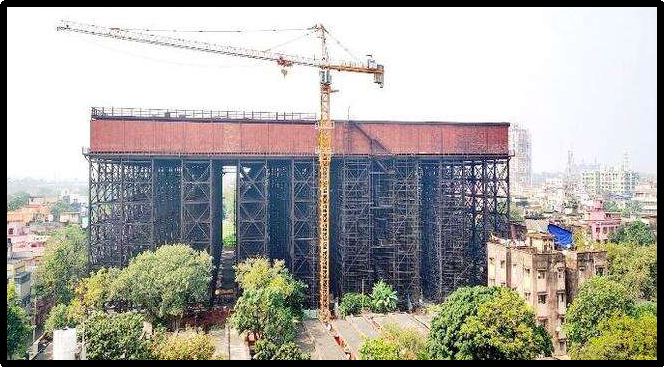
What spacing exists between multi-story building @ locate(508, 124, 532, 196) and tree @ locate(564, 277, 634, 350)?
398ft

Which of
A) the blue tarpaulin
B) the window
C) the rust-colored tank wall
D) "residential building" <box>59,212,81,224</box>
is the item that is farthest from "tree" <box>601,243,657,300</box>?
"residential building" <box>59,212,81,224</box>

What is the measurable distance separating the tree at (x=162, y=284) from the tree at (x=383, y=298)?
12770 millimetres

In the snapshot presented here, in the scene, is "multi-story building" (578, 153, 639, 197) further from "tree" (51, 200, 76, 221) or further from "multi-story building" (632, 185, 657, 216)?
"tree" (51, 200, 76, 221)

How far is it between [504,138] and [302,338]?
23.7 m

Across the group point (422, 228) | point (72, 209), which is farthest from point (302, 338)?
point (72, 209)

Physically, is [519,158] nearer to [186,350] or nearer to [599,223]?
[599,223]

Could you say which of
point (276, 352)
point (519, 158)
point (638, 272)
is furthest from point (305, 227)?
point (519, 158)

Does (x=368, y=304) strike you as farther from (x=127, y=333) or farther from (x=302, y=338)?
(x=127, y=333)

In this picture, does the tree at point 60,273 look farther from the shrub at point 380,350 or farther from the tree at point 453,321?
the tree at point 453,321

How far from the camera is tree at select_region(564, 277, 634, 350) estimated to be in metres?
26.2

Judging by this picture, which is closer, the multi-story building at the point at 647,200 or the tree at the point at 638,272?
the tree at the point at 638,272

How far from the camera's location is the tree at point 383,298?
1492 inches

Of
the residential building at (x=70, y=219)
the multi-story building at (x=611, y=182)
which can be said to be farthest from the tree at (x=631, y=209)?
the residential building at (x=70, y=219)

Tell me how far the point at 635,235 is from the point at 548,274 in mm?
33361
